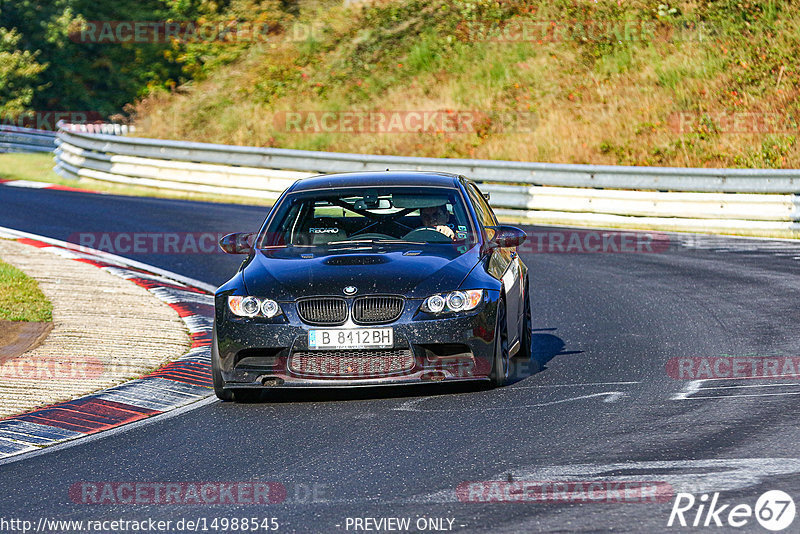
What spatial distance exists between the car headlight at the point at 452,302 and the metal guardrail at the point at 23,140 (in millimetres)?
30947

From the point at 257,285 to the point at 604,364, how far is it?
9.18 feet

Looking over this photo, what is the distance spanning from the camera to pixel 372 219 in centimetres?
961

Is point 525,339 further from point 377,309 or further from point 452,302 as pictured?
point 377,309

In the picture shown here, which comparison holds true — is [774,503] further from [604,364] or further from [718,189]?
[718,189]

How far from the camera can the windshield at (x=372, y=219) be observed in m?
9.38

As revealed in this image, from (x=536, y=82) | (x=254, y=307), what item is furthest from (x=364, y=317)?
(x=536, y=82)

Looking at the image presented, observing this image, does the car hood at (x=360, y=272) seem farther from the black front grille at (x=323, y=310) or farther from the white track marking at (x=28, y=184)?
the white track marking at (x=28, y=184)

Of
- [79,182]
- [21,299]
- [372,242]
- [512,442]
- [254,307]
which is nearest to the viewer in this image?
[512,442]

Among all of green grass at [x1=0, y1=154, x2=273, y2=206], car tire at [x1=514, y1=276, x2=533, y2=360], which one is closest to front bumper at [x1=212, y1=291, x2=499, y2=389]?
car tire at [x1=514, y1=276, x2=533, y2=360]

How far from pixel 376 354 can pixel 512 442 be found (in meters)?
1.47

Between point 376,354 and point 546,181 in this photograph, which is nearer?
point 376,354

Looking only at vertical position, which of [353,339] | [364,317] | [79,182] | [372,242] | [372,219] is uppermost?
[372,219]

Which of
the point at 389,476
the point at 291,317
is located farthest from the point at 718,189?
the point at 389,476

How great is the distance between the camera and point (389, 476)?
625 cm
